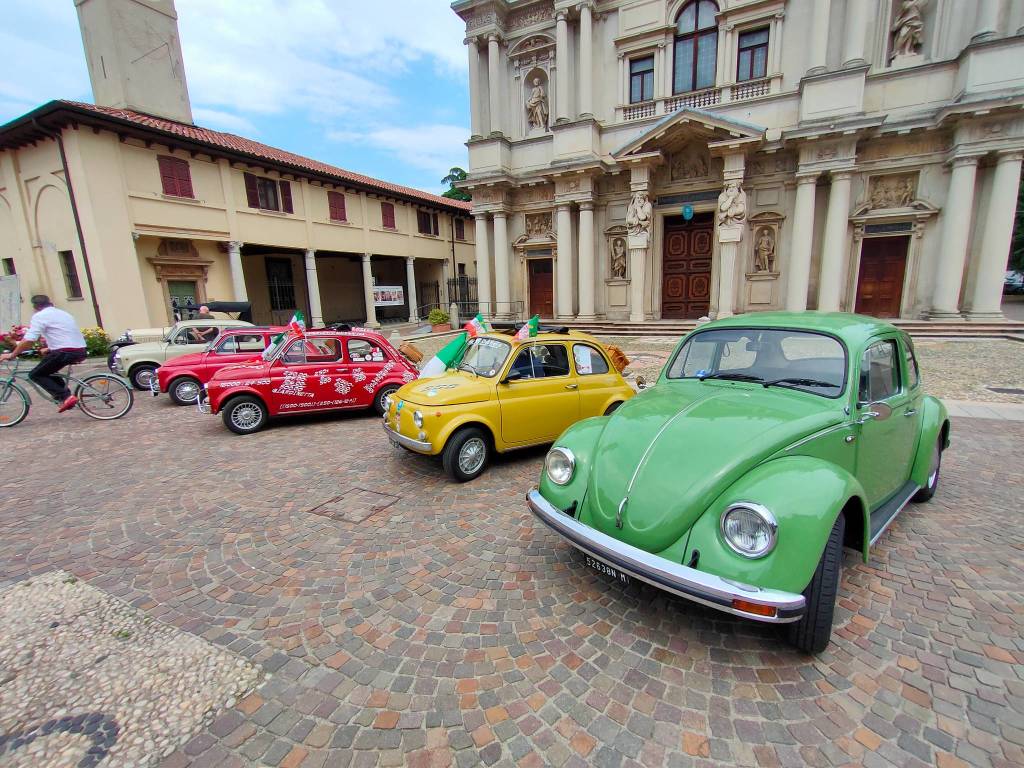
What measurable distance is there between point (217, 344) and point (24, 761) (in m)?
8.77

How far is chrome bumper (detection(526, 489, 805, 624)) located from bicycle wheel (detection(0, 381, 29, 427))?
9.68m

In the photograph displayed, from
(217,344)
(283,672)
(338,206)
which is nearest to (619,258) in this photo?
(338,206)

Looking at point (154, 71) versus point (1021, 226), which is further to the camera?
point (1021, 226)

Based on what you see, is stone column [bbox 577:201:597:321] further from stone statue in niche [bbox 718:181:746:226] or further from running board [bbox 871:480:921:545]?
running board [bbox 871:480:921:545]

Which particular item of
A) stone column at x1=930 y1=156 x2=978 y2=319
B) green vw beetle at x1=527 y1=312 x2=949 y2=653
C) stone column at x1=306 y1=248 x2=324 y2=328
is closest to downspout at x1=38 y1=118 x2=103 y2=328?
stone column at x1=306 y1=248 x2=324 y2=328

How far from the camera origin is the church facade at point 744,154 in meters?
14.4

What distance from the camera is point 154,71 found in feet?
60.9

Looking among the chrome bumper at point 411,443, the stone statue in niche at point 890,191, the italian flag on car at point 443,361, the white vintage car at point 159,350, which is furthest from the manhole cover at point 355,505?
the stone statue in niche at point 890,191

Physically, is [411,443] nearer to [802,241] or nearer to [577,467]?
[577,467]

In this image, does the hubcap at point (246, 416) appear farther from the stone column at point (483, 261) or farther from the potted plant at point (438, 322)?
the stone column at point (483, 261)

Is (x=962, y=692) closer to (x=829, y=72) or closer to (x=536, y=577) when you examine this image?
(x=536, y=577)

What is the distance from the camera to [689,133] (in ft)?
54.2

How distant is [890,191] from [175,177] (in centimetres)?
2546

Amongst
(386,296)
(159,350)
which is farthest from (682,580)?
(386,296)
